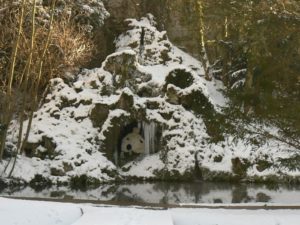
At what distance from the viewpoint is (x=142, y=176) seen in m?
18.0

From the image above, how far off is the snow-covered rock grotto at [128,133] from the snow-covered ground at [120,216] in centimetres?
892

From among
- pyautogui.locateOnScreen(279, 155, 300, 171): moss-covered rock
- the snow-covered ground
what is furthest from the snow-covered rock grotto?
the snow-covered ground

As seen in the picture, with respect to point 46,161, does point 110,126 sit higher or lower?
higher

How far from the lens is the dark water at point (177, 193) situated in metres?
13.7

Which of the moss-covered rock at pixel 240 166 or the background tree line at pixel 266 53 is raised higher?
the background tree line at pixel 266 53

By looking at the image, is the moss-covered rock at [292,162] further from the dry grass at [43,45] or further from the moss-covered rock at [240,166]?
the dry grass at [43,45]

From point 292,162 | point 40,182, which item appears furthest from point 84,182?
point 292,162

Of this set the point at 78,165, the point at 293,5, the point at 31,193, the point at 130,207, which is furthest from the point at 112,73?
the point at 293,5

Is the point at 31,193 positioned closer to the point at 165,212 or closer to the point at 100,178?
the point at 100,178

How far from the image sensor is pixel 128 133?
19.7m

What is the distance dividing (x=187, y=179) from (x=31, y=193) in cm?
579

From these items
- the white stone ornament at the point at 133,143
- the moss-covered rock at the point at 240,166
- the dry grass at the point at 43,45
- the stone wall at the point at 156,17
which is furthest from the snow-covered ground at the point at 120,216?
the stone wall at the point at 156,17

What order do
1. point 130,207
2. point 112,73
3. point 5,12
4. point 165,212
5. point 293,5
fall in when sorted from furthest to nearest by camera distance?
point 112,73
point 5,12
point 130,207
point 165,212
point 293,5

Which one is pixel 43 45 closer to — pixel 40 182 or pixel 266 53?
pixel 40 182
